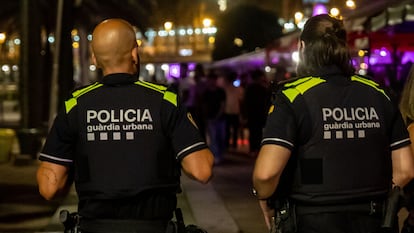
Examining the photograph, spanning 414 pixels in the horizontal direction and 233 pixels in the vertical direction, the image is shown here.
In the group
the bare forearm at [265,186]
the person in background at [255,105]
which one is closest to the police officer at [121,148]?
the bare forearm at [265,186]

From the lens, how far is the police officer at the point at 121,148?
135 inches

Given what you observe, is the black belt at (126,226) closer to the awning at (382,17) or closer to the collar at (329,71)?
the collar at (329,71)

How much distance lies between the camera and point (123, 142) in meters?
3.45

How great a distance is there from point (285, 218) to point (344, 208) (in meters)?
0.26

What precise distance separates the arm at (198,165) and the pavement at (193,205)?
509 centimetres

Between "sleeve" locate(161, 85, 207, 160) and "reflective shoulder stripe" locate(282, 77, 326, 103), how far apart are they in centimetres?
44

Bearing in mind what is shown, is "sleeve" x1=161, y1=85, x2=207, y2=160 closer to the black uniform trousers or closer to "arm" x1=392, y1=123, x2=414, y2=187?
the black uniform trousers

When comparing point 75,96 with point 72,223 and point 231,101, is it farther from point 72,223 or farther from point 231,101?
point 231,101

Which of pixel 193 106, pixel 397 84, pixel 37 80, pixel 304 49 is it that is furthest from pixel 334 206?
pixel 37 80

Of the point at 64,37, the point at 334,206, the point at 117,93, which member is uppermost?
the point at 64,37

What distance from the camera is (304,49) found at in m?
3.59

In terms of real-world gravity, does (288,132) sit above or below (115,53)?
below

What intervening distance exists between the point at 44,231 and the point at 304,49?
5.60 metres

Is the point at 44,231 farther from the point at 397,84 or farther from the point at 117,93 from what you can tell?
the point at 397,84
